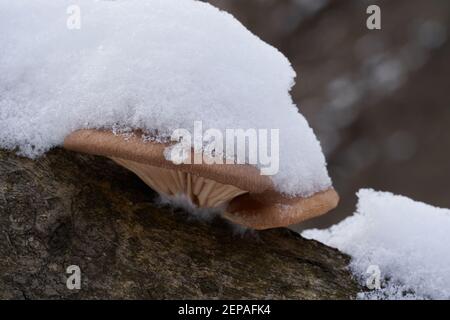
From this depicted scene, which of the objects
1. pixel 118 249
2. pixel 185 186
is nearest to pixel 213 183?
pixel 185 186

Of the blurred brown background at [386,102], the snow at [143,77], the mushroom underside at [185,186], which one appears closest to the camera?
the snow at [143,77]

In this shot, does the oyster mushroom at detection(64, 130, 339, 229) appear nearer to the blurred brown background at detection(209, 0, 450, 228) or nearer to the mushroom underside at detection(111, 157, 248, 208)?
the mushroom underside at detection(111, 157, 248, 208)

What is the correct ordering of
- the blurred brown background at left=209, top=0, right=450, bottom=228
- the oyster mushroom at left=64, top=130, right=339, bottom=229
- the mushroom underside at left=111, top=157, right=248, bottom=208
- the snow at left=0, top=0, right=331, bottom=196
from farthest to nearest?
the blurred brown background at left=209, top=0, right=450, bottom=228 < the mushroom underside at left=111, top=157, right=248, bottom=208 < the snow at left=0, top=0, right=331, bottom=196 < the oyster mushroom at left=64, top=130, right=339, bottom=229

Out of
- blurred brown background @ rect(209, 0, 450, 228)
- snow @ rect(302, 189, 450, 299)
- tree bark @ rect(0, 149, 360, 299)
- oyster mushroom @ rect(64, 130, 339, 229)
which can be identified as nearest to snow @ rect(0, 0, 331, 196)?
oyster mushroom @ rect(64, 130, 339, 229)

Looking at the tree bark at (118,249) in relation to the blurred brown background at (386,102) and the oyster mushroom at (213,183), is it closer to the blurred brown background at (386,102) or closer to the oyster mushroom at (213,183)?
the oyster mushroom at (213,183)

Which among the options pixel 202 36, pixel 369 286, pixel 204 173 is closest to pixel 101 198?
pixel 204 173

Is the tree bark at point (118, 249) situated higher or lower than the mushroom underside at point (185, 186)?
lower

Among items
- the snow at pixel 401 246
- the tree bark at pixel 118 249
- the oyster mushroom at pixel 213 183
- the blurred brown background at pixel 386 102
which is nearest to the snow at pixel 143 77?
the oyster mushroom at pixel 213 183
